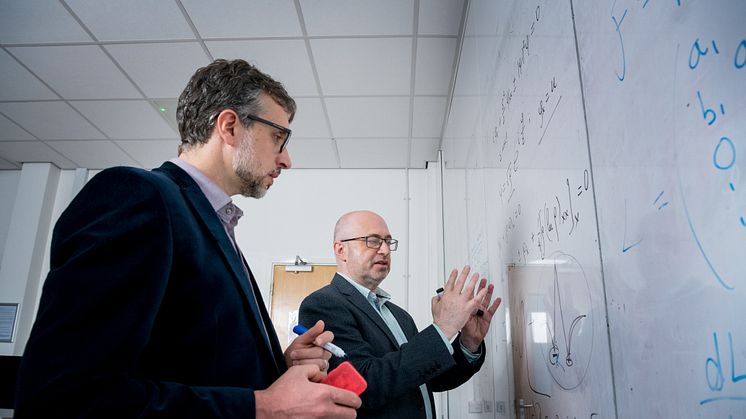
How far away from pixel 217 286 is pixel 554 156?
0.63 metres

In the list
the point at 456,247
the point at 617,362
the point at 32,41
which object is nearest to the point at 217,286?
the point at 617,362

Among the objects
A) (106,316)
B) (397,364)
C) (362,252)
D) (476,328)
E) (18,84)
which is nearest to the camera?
(106,316)

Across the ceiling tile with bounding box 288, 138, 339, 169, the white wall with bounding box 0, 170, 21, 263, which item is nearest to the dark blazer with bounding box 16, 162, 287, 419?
the ceiling tile with bounding box 288, 138, 339, 169

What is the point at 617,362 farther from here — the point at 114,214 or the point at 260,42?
the point at 260,42

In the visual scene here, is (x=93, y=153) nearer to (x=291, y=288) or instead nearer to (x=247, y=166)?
(x=291, y=288)

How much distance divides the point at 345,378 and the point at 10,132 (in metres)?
3.85

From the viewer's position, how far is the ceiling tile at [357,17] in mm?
2125

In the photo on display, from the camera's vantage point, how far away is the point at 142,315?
570 mm

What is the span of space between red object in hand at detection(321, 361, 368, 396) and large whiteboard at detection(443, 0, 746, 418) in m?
0.35

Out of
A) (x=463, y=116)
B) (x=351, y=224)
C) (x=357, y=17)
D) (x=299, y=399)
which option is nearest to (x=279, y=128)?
(x=299, y=399)

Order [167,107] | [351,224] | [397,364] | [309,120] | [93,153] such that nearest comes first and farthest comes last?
[397,364], [351,224], [167,107], [309,120], [93,153]

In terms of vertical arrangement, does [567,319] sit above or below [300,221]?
below

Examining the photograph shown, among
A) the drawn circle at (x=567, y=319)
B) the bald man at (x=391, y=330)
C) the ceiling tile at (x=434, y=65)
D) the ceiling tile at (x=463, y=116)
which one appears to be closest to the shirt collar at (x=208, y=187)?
the bald man at (x=391, y=330)

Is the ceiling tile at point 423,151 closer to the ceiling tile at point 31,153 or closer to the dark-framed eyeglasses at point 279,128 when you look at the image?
the dark-framed eyeglasses at point 279,128
